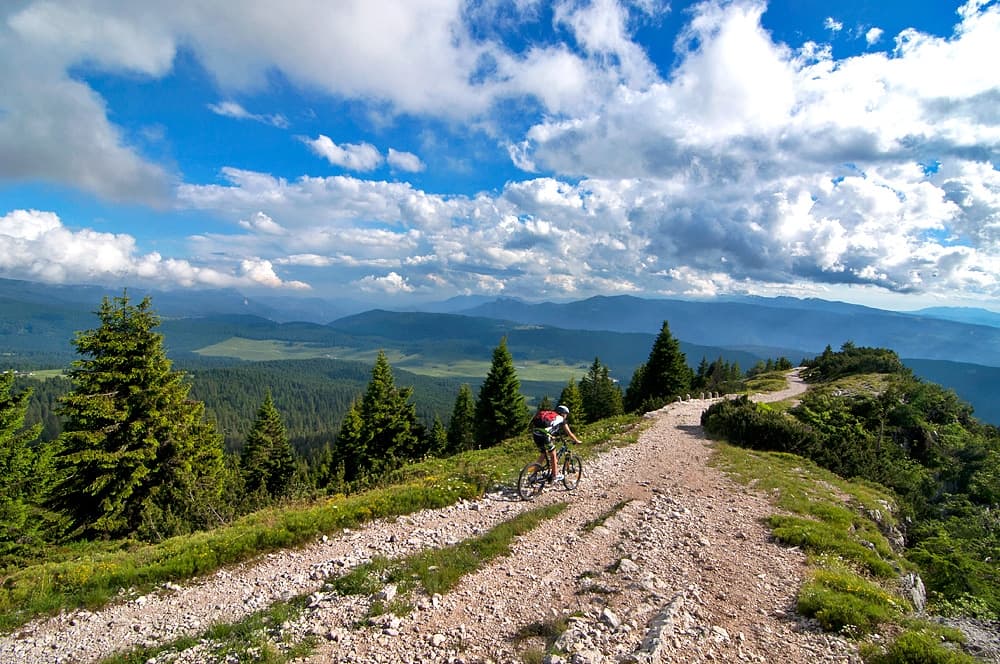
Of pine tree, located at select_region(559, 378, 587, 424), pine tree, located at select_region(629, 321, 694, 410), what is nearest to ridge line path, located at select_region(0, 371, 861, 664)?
pine tree, located at select_region(629, 321, 694, 410)

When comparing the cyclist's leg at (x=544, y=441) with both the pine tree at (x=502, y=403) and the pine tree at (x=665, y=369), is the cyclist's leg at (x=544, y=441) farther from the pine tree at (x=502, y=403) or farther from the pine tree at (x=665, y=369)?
the pine tree at (x=665, y=369)

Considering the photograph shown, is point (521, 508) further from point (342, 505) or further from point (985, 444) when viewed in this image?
point (985, 444)

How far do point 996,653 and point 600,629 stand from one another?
573cm

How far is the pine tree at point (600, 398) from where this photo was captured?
61188mm

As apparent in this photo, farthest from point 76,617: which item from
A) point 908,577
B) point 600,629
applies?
point 908,577

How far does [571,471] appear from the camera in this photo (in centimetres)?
1428

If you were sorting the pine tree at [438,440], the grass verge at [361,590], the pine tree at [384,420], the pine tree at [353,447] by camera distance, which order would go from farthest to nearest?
the pine tree at [438,440] < the pine tree at [384,420] < the pine tree at [353,447] < the grass verge at [361,590]

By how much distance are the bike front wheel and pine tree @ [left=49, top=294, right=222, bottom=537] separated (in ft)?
39.2

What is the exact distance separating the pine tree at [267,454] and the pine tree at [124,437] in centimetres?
2825

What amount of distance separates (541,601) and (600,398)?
5681 cm

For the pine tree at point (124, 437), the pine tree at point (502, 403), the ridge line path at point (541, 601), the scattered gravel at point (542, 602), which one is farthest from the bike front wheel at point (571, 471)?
the pine tree at point (502, 403)

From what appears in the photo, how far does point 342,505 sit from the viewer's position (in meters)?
11.7

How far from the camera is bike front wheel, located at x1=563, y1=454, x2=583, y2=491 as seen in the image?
1391 centimetres

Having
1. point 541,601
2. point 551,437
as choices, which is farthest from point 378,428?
point 541,601
